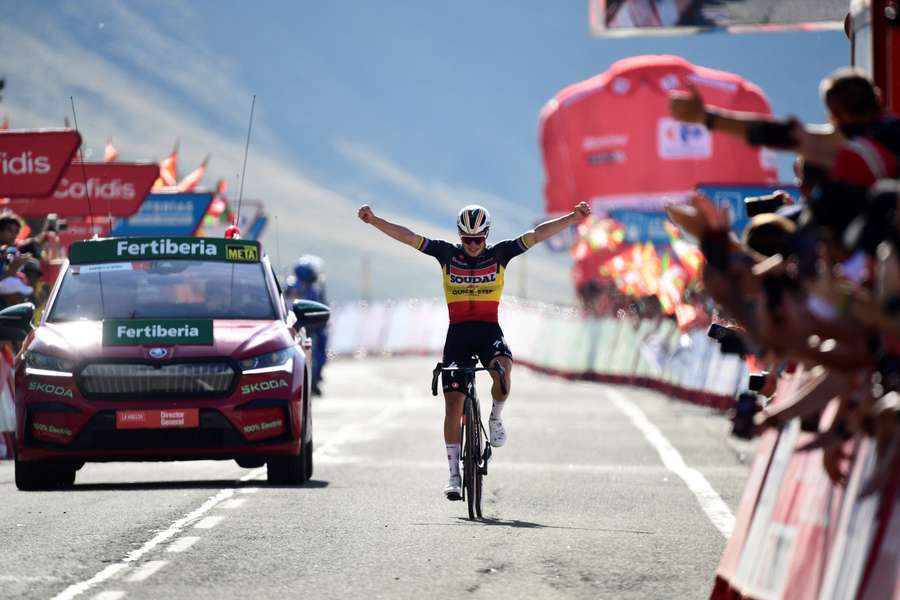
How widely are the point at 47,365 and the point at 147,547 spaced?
367 cm

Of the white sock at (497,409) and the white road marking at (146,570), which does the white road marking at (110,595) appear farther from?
the white sock at (497,409)

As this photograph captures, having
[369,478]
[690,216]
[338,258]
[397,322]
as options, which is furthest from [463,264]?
[338,258]

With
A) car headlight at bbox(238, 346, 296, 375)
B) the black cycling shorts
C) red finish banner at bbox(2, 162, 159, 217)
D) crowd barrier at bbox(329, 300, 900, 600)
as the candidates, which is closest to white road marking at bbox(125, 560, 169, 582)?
crowd barrier at bbox(329, 300, 900, 600)

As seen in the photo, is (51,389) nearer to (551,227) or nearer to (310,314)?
(310,314)

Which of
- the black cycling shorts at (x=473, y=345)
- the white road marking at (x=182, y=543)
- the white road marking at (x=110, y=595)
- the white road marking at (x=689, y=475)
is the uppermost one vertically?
the black cycling shorts at (x=473, y=345)

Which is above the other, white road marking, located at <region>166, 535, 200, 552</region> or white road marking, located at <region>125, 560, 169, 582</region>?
white road marking, located at <region>125, 560, 169, 582</region>

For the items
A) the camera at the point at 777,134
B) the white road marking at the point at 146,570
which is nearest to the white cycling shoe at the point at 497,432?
the white road marking at the point at 146,570

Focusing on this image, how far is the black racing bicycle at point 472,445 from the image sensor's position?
1336 centimetres

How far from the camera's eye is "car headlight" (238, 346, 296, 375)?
14.7m

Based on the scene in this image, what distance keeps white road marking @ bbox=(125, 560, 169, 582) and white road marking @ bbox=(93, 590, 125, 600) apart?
1.44 feet

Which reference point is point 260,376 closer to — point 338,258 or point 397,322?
point 397,322

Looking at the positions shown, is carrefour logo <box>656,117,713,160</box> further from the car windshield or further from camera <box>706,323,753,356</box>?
camera <box>706,323,753,356</box>

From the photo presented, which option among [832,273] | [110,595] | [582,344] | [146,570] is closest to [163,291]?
[146,570]

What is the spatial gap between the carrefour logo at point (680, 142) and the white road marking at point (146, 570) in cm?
6417
